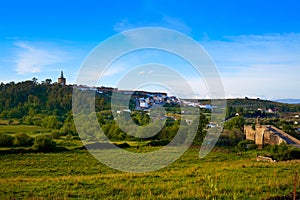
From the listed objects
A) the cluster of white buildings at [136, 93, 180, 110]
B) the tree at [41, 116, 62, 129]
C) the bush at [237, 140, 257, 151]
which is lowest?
the bush at [237, 140, 257, 151]

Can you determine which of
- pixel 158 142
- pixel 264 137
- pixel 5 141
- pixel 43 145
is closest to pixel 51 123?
pixel 5 141

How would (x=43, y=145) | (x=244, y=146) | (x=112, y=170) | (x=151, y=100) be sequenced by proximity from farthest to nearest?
(x=244, y=146), (x=151, y=100), (x=43, y=145), (x=112, y=170)

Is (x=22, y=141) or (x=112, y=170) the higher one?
(x=112, y=170)

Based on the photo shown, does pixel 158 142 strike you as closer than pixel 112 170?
No

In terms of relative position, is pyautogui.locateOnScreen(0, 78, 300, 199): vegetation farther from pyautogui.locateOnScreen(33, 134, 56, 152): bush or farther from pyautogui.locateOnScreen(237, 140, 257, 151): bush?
pyautogui.locateOnScreen(237, 140, 257, 151): bush

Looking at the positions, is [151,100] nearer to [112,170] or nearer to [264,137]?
[112,170]

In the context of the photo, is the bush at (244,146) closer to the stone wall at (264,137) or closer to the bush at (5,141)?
the stone wall at (264,137)

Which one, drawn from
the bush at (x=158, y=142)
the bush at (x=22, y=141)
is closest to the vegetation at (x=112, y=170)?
the bush at (x=22, y=141)

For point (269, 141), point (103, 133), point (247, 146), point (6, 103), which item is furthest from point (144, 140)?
point (6, 103)

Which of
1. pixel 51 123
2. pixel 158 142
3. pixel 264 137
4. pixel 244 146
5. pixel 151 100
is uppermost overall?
pixel 151 100

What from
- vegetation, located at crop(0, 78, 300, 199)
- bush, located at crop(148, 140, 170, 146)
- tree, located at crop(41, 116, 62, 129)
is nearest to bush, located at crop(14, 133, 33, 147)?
vegetation, located at crop(0, 78, 300, 199)

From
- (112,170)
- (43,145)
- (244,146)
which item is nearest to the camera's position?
(112,170)

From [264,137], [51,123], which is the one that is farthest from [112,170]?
[51,123]

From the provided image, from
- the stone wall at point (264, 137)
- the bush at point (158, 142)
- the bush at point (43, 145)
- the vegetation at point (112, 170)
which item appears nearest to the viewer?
the vegetation at point (112, 170)
